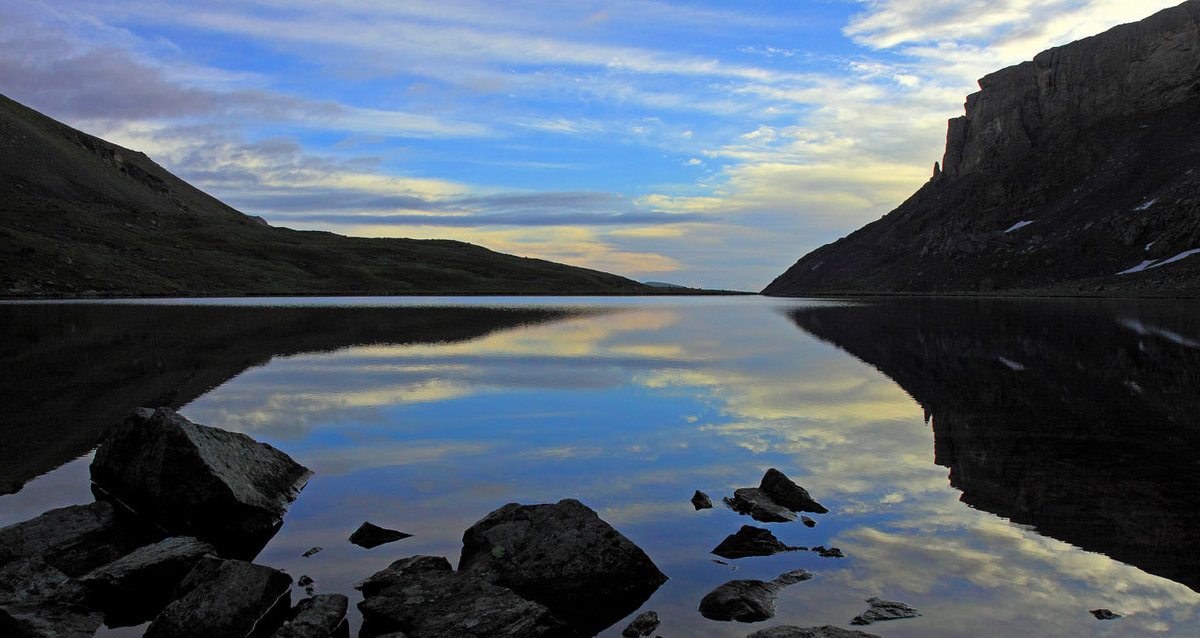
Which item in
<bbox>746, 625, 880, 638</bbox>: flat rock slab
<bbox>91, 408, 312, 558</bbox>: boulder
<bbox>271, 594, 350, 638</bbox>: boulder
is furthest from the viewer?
<bbox>91, 408, 312, 558</bbox>: boulder

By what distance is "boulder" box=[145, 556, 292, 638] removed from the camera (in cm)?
901

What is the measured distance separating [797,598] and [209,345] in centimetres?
4378

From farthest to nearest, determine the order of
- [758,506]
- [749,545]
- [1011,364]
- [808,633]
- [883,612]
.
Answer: [1011,364] → [758,506] → [749,545] → [883,612] → [808,633]

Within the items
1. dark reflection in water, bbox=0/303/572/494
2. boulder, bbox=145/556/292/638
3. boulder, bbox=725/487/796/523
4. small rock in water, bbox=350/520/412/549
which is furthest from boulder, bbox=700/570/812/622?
dark reflection in water, bbox=0/303/572/494

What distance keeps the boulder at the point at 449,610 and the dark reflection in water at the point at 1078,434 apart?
29.3 feet

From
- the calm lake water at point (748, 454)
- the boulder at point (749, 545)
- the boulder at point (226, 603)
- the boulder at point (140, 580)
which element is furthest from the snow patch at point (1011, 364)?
the boulder at point (140, 580)

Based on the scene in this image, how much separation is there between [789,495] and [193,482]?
35.8 feet

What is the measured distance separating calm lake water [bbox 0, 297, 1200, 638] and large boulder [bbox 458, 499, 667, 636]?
19.3 inches

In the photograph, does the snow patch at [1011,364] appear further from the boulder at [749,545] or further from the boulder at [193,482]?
the boulder at [193,482]

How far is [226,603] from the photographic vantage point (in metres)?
9.30

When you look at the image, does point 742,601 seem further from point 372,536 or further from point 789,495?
point 372,536

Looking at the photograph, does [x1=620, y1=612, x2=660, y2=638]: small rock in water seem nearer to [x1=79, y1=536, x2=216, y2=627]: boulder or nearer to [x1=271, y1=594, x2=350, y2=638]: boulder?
[x1=271, y1=594, x2=350, y2=638]: boulder

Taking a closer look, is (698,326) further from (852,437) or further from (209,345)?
(852,437)

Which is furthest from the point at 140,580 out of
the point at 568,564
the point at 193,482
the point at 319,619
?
the point at 568,564
